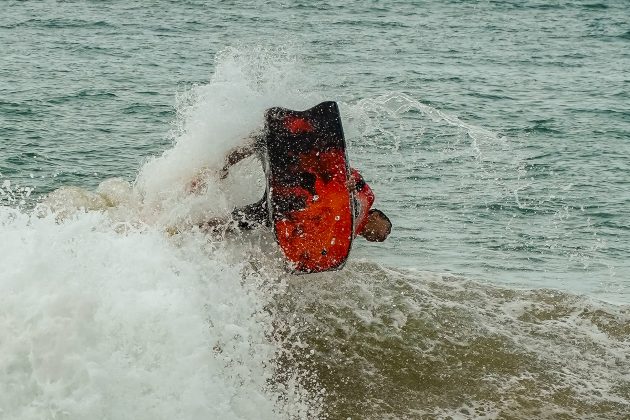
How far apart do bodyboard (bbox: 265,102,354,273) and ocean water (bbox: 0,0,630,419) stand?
18.9 inches

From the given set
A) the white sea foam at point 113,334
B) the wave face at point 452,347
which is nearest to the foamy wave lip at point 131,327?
the white sea foam at point 113,334

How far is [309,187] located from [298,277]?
1.15 m

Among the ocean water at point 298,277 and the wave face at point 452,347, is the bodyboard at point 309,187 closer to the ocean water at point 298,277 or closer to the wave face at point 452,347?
the ocean water at point 298,277

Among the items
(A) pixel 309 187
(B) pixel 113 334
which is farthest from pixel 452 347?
(B) pixel 113 334

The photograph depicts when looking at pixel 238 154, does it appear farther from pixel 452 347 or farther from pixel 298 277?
pixel 452 347

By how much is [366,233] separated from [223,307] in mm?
2424

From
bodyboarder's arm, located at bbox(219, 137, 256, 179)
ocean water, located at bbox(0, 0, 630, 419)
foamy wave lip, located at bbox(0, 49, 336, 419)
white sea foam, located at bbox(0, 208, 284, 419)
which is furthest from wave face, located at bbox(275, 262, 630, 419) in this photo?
bodyboarder's arm, located at bbox(219, 137, 256, 179)

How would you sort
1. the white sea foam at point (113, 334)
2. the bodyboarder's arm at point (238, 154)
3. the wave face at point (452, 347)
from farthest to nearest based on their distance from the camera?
1. the bodyboarder's arm at point (238, 154)
2. the wave face at point (452, 347)
3. the white sea foam at point (113, 334)

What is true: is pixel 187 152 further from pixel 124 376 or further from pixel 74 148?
pixel 74 148

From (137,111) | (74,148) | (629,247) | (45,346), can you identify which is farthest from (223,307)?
(137,111)

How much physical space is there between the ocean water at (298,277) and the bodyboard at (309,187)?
0.48 m

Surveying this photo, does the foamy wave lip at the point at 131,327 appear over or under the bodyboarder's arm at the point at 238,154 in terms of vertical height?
under

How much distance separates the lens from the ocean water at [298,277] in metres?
6.48

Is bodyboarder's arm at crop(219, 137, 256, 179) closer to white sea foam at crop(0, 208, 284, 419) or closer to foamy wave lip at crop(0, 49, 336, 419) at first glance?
foamy wave lip at crop(0, 49, 336, 419)
